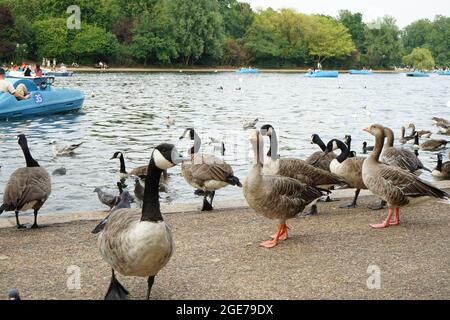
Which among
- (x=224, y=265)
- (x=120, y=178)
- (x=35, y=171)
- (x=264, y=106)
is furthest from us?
(x=264, y=106)

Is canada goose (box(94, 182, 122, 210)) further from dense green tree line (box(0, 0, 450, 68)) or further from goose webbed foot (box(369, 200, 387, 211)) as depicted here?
dense green tree line (box(0, 0, 450, 68))

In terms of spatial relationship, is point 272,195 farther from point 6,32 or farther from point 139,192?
point 6,32

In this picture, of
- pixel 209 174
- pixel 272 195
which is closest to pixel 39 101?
pixel 209 174

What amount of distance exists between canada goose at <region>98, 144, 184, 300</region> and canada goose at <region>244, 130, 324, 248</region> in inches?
85.8

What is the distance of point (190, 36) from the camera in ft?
301

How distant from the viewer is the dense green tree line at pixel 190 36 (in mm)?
82688

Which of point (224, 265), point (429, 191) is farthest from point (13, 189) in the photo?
point (429, 191)

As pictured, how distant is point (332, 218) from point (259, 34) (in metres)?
111

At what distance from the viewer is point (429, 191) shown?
755 centimetres

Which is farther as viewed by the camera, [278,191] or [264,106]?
[264,106]

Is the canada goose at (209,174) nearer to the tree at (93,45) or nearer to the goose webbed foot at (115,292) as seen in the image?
the goose webbed foot at (115,292)

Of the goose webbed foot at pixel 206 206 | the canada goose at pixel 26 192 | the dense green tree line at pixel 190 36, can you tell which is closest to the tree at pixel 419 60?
the dense green tree line at pixel 190 36

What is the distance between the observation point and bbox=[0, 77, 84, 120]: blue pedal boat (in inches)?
951
